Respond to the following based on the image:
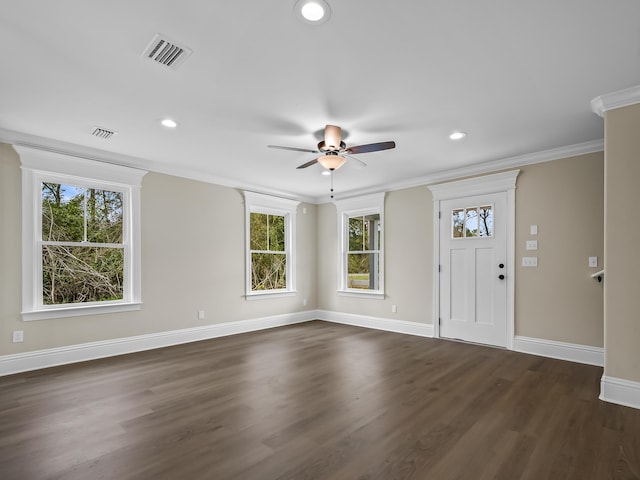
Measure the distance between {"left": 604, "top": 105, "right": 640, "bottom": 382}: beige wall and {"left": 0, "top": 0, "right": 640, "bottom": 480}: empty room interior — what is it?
0.02m

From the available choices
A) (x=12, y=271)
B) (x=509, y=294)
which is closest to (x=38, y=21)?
(x=12, y=271)

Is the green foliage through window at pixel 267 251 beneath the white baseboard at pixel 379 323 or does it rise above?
above

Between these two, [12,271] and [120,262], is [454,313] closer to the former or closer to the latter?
[120,262]

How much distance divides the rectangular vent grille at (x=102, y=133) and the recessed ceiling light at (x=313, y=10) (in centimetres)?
268

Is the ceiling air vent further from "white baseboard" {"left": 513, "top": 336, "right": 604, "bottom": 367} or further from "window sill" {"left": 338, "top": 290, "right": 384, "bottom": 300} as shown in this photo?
"white baseboard" {"left": 513, "top": 336, "right": 604, "bottom": 367}

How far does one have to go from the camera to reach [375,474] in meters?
1.89

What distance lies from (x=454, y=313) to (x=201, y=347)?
3654 millimetres

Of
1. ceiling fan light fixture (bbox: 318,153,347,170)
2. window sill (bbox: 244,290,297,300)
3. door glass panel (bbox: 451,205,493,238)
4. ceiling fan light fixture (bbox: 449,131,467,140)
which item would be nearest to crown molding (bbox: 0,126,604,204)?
door glass panel (bbox: 451,205,493,238)

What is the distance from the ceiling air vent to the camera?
212 centimetres

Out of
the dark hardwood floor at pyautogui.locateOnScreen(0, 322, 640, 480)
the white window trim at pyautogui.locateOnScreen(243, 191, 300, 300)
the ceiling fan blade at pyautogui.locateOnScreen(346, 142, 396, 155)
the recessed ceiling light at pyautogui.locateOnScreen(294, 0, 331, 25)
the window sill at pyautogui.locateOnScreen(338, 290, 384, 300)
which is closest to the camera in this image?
the recessed ceiling light at pyautogui.locateOnScreen(294, 0, 331, 25)

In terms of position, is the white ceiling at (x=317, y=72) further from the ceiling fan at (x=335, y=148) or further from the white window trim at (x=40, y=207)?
the white window trim at (x=40, y=207)

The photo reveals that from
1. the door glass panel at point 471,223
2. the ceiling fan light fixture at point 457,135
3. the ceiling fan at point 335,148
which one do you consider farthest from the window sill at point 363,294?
the ceiling fan at point 335,148

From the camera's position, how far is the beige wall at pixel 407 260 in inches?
212

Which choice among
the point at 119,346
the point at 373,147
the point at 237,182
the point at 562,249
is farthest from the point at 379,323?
the point at 119,346
